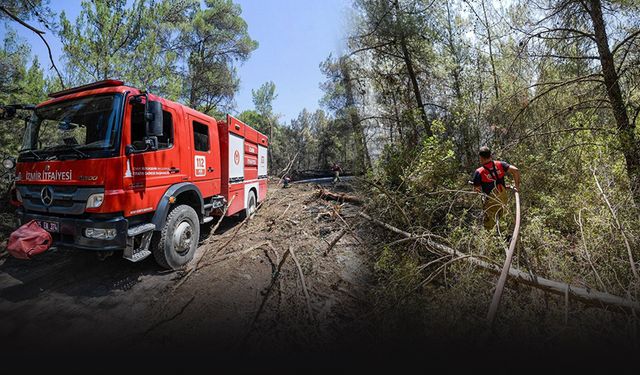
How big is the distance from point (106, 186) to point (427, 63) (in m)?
10.1

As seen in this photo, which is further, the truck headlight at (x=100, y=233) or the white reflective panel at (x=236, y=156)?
the white reflective panel at (x=236, y=156)

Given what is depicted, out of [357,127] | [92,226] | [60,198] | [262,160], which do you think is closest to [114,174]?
[92,226]

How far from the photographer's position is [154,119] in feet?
12.2

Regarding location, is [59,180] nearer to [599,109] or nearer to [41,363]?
[41,363]

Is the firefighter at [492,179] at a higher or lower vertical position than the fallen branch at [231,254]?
higher

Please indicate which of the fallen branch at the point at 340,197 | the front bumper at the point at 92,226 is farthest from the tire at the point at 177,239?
the fallen branch at the point at 340,197

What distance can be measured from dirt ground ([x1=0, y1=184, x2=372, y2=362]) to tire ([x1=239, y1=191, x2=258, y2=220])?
2256 mm

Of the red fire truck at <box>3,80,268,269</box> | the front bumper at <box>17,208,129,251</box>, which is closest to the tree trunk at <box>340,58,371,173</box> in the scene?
the red fire truck at <box>3,80,268,269</box>

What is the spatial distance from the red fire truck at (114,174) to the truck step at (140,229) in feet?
0.04

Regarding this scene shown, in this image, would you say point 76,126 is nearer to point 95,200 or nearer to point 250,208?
point 95,200

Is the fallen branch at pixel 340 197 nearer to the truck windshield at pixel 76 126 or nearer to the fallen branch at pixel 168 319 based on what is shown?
the fallen branch at pixel 168 319

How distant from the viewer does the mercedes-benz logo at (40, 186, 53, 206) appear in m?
3.66

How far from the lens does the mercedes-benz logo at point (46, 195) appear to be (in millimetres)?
3655

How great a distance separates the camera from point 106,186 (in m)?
3.37
